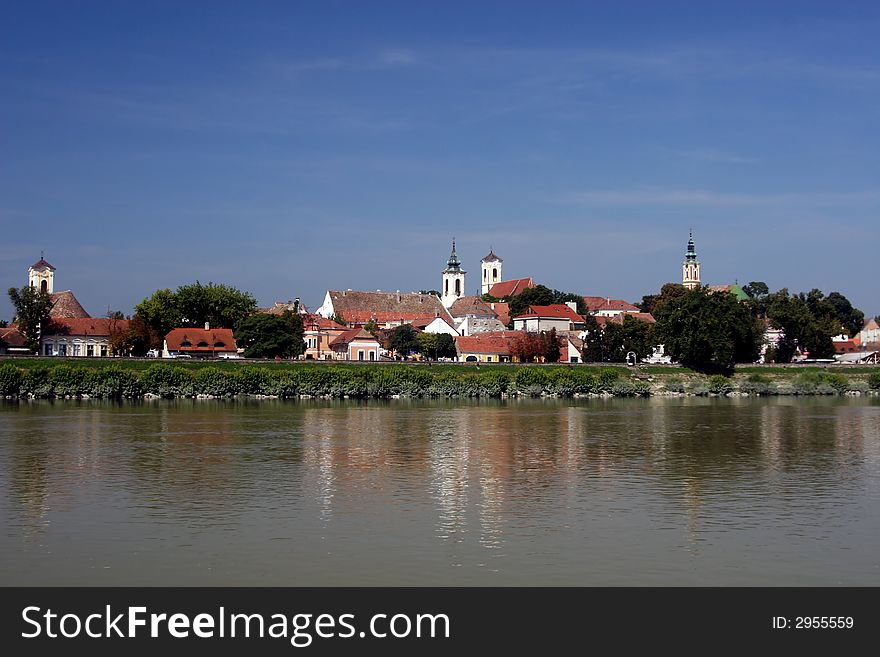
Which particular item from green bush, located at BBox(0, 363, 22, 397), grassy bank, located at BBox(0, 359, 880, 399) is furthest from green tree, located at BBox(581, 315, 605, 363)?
green bush, located at BBox(0, 363, 22, 397)

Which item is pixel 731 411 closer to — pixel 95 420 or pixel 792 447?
pixel 792 447

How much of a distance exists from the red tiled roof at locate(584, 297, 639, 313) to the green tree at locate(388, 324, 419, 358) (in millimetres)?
54909

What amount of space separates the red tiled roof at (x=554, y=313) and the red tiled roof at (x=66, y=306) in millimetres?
47390

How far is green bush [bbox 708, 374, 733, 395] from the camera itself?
72.5 meters

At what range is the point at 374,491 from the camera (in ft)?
74.6

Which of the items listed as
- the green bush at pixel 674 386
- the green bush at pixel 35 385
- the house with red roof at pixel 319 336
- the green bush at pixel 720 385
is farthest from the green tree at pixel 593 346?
the green bush at pixel 35 385

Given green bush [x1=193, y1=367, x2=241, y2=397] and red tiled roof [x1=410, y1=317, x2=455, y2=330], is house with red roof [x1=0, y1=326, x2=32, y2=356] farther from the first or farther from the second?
red tiled roof [x1=410, y1=317, x2=455, y2=330]

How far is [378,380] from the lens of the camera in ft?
206

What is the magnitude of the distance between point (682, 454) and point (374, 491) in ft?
38.6

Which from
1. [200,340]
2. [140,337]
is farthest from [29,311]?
[200,340]

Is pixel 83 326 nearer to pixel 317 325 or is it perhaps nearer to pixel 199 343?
pixel 199 343

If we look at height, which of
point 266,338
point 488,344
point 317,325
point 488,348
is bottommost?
point 488,348

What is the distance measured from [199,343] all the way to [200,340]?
40cm
